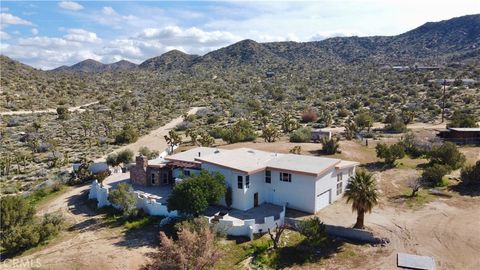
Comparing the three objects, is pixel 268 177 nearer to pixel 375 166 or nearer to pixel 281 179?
pixel 281 179

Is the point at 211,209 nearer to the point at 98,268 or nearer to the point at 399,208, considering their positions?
the point at 98,268

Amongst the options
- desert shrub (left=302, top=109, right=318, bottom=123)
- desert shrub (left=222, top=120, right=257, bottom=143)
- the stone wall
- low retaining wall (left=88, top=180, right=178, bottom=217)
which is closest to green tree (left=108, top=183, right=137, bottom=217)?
low retaining wall (left=88, top=180, right=178, bottom=217)

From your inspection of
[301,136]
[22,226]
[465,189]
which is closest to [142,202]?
[22,226]

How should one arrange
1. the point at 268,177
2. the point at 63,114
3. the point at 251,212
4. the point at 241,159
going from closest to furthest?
the point at 251,212
the point at 268,177
the point at 241,159
the point at 63,114

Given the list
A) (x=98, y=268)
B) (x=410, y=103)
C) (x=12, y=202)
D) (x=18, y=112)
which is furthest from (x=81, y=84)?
(x=98, y=268)

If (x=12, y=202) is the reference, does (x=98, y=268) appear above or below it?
below

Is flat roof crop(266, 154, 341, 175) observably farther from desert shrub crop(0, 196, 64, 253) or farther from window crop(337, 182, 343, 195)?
desert shrub crop(0, 196, 64, 253)
